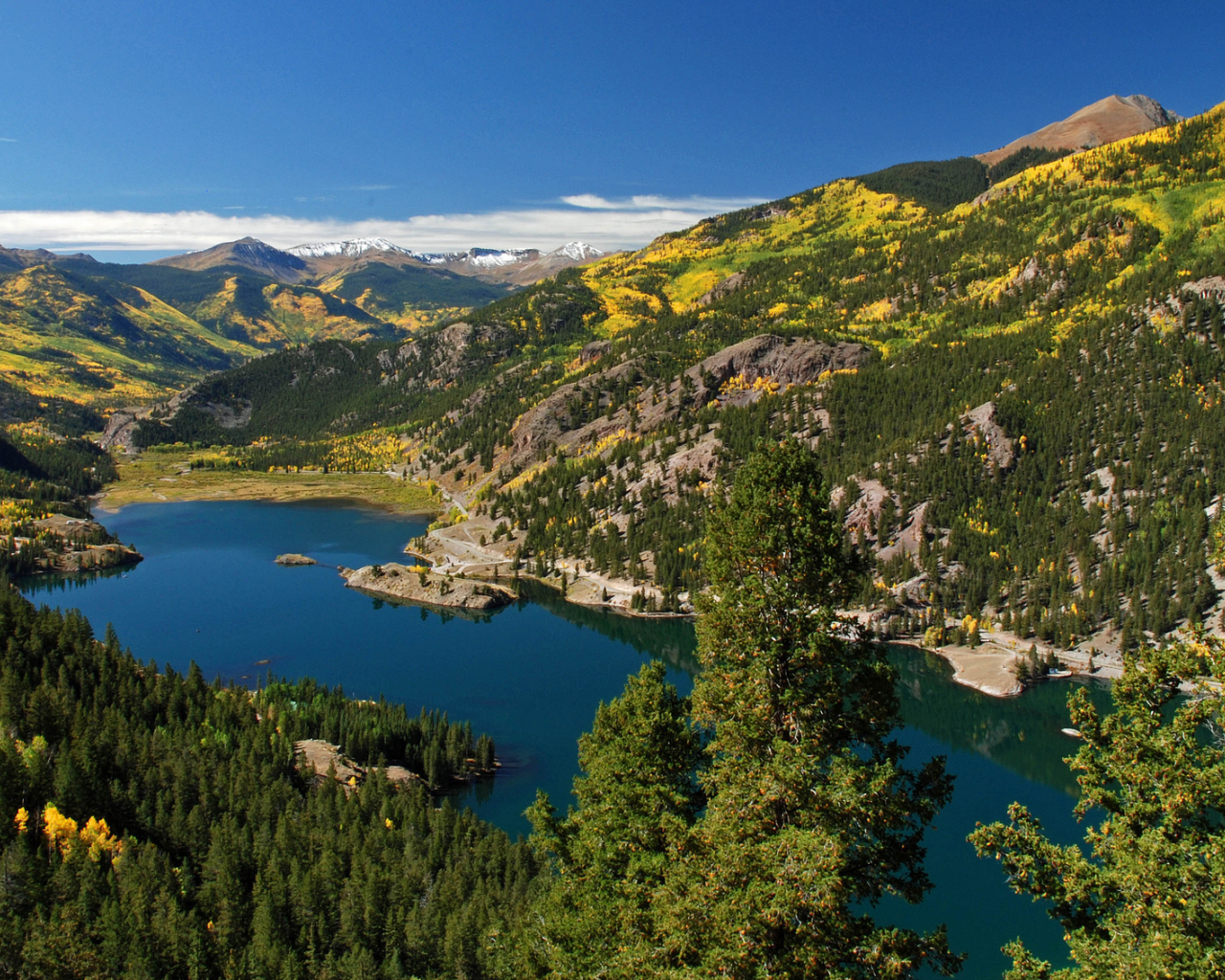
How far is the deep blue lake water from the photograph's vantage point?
6906 centimetres

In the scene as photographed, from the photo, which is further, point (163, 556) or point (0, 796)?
point (163, 556)

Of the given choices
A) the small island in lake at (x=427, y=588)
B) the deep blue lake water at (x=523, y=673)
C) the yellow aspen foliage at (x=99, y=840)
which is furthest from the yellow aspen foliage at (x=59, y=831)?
the small island in lake at (x=427, y=588)

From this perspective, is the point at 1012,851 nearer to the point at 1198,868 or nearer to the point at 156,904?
the point at 1198,868

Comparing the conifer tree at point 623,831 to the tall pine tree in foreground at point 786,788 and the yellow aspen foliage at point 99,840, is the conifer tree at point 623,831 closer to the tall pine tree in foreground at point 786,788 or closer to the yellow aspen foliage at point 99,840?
the tall pine tree in foreground at point 786,788

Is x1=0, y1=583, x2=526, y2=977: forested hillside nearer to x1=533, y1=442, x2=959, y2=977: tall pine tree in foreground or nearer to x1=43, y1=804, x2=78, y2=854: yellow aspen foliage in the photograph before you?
x1=43, y1=804, x2=78, y2=854: yellow aspen foliage

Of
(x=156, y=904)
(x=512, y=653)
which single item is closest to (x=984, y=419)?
(x=512, y=653)

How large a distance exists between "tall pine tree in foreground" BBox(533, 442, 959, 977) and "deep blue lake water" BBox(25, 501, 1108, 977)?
128 feet

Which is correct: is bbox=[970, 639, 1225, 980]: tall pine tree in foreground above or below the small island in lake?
above

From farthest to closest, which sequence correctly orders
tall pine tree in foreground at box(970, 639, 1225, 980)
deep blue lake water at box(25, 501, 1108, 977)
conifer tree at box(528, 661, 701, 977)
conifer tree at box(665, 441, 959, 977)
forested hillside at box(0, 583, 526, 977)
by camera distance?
1. deep blue lake water at box(25, 501, 1108, 977)
2. forested hillside at box(0, 583, 526, 977)
3. conifer tree at box(528, 661, 701, 977)
4. conifer tree at box(665, 441, 959, 977)
5. tall pine tree in foreground at box(970, 639, 1225, 980)

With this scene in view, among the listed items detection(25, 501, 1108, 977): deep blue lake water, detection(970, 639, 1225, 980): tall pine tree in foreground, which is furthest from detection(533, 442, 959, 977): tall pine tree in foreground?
detection(25, 501, 1108, 977): deep blue lake water

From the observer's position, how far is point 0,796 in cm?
6962

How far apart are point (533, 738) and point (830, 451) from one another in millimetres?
113802

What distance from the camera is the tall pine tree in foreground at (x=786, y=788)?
17.8m

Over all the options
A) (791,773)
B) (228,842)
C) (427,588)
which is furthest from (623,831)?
(427,588)
